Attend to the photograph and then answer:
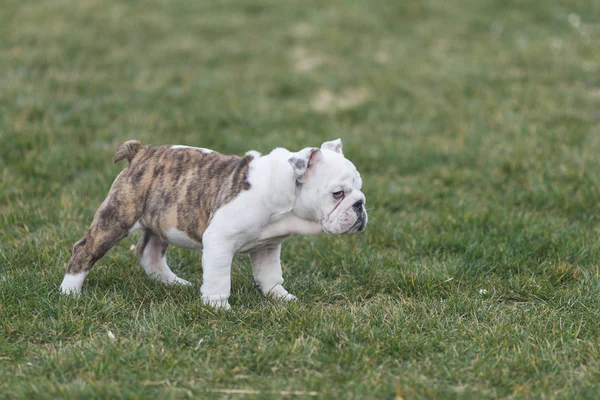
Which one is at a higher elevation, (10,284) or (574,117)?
(10,284)

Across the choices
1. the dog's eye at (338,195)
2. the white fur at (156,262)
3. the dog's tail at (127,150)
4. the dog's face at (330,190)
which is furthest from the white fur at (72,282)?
the dog's eye at (338,195)

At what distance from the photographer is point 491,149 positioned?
8.02 meters

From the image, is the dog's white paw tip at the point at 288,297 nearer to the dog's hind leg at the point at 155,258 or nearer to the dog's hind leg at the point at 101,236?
the dog's hind leg at the point at 155,258

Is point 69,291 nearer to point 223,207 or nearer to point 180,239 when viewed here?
point 180,239

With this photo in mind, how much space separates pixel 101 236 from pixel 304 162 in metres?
1.47

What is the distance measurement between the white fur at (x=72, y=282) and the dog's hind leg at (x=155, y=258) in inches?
21.0

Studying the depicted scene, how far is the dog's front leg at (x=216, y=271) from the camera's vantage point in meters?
4.66

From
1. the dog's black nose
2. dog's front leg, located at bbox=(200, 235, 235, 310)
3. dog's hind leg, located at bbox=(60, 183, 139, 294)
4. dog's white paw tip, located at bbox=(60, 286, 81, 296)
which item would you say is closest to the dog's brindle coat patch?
dog's hind leg, located at bbox=(60, 183, 139, 294)

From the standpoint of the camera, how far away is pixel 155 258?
5418mm

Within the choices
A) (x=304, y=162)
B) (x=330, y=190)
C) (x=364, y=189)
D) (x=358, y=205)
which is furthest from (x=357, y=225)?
(x=364, y=189)

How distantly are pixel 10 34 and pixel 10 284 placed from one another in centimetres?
689

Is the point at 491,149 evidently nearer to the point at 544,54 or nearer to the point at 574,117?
the point at 574,117

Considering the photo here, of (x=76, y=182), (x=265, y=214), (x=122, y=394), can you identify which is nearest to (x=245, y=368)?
(x=122, y=394)

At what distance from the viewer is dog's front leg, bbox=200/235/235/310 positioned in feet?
15.3
